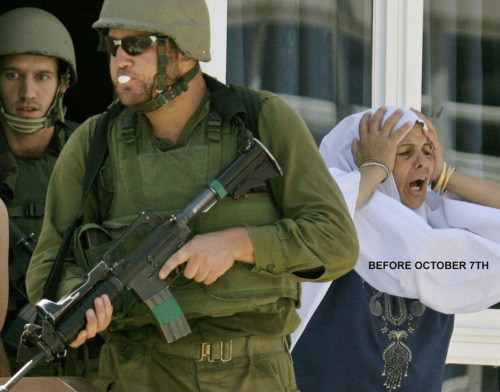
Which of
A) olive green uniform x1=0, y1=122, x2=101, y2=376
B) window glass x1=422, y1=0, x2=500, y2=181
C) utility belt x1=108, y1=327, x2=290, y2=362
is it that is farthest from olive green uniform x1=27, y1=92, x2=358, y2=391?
window glass x1=422, y1=0, x2=500, y2=181

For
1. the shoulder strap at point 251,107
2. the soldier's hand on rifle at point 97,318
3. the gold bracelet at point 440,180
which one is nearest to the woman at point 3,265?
the soldier's hand on rifle at point 97,318

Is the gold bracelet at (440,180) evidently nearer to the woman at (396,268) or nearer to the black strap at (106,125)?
the woman at (396,268)

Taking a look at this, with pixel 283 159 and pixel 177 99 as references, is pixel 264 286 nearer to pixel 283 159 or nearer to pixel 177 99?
pixel 283 159

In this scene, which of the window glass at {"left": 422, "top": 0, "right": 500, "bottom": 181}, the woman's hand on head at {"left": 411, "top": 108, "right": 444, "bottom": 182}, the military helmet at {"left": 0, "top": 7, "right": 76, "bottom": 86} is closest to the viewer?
the woman's hand on head at {"left": 411, "top": 108, "right": 444, "bottom": 182}

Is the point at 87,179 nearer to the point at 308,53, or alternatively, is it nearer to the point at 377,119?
the point at 377,119

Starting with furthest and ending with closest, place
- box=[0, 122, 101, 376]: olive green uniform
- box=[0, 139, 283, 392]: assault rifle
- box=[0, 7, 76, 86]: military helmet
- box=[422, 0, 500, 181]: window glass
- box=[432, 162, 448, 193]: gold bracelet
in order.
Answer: box=[422, 0, 500, 181]: window glass, box=[0, 7, 76, 86]: military helmet, box=[432, 162, 448, 193]: gold bracelet, box=[0, 122, 101, 376]: olive green uniform, box=[0, 139, 283, 392]: assault rifle

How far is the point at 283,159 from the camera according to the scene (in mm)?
3410

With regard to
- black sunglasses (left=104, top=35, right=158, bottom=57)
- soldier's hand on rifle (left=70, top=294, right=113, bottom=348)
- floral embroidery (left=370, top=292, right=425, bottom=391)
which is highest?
black sunglasses (left=104, top=35, right=158, bottom=57)

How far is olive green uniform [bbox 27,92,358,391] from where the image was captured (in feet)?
10.8

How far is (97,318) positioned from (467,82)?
2.99m

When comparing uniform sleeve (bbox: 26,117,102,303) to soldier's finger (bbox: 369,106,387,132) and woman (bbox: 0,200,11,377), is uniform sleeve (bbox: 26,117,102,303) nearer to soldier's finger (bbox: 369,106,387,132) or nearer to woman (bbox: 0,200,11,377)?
woman (bbox: 0,200,11,377)

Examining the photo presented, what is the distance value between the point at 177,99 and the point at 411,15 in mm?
2279

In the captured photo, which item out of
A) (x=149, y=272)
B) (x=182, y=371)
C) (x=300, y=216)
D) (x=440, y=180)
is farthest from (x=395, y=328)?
(x=149, y=272)

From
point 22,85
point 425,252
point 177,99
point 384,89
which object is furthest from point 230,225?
point 384,89
